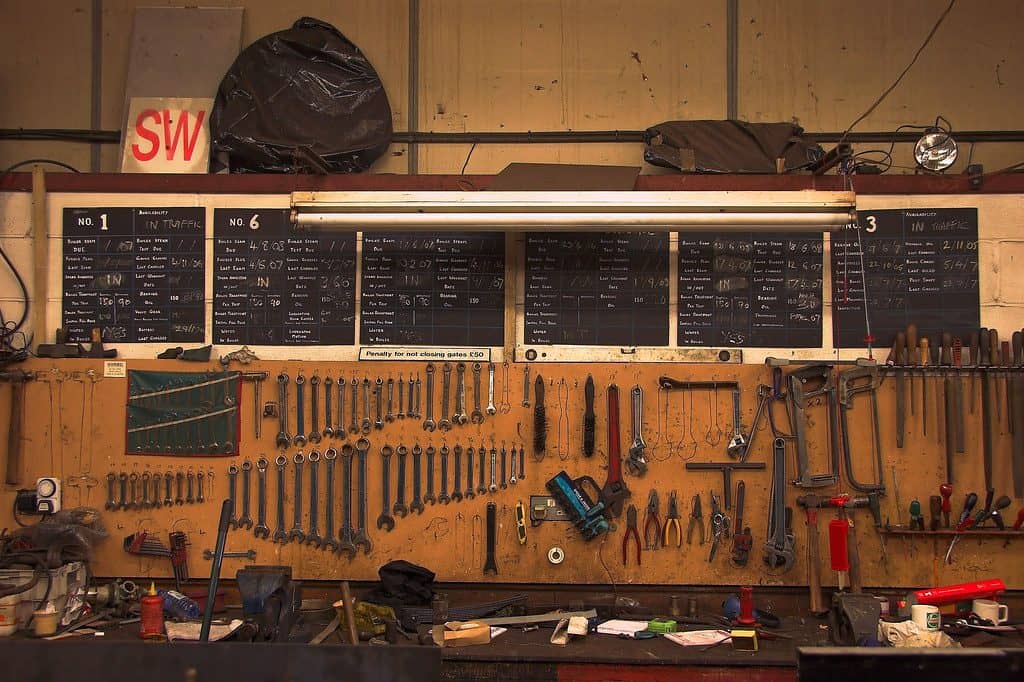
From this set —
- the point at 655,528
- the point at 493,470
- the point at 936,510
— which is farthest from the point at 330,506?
the point at 936,510

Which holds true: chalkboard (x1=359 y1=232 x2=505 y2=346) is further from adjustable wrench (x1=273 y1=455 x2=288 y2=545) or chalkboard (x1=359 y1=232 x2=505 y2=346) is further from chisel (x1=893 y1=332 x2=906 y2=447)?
chisel (x1=893 y1=332 x2=906 y2=447)

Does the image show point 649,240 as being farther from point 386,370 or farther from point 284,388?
point 284,388

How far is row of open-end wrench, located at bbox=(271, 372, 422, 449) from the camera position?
368cm

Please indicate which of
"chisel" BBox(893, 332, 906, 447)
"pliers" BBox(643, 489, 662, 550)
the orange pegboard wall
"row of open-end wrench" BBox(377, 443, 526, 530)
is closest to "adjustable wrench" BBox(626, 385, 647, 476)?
the orange pegboard wall

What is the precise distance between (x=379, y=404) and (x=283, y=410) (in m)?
0.40

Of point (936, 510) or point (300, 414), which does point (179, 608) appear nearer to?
point (300, 414)

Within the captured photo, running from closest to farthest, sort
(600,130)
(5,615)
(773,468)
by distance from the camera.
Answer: (5,615)
(773,468)
(600,130)

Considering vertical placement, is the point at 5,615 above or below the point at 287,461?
below

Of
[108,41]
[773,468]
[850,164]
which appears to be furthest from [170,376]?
[850,164]

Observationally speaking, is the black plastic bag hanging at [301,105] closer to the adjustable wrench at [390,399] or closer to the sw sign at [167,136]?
the sw sign at [167,136]

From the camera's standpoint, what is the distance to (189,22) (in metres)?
4.07

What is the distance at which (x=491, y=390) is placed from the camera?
3682mm

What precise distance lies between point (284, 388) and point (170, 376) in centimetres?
49

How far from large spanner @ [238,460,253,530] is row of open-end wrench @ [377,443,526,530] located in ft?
1.76
